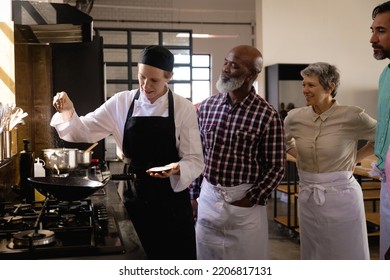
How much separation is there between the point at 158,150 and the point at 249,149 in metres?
0.30

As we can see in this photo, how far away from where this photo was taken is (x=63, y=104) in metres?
1.28

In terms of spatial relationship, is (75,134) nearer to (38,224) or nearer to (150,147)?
(150,147)

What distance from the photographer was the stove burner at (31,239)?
0.82 m

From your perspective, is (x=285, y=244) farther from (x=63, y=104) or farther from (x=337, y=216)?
(x=63, y=104)

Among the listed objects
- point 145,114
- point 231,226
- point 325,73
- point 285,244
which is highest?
point 325,73

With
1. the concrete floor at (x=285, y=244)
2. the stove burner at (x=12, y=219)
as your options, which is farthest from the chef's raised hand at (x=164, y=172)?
the concrete floor at (x=285, y=244)

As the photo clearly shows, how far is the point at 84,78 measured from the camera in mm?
2389

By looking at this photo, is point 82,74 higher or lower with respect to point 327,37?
lower

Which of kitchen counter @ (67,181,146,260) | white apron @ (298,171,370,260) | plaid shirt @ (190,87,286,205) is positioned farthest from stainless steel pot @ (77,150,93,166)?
white apron @ (298,171,370,260)

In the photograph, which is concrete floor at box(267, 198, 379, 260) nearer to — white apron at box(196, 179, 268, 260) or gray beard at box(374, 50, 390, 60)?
white apron at box(196, 179, 268, 260)

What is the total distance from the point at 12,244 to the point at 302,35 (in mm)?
3788

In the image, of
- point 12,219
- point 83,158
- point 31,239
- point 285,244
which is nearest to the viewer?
point 31,239

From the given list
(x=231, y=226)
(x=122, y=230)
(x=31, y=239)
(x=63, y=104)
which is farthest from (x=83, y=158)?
(x=31, y=239)
